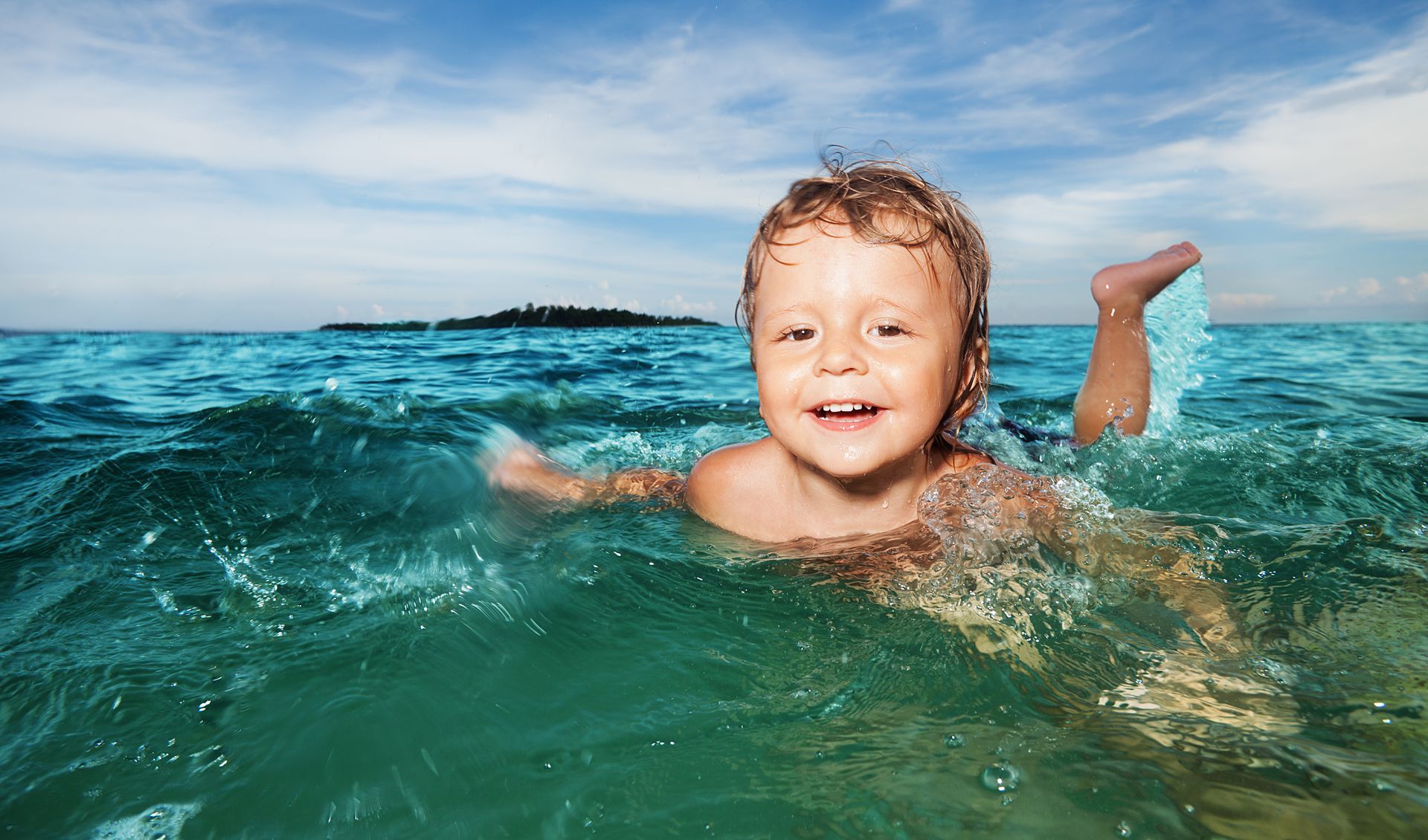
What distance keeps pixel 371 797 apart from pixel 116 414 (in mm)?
5633

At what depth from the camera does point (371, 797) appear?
4.48 ft

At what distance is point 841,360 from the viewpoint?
240 centimetres

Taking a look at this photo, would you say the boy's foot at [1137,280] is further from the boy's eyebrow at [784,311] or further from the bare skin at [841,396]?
the boy's eyebrow at [784,311]

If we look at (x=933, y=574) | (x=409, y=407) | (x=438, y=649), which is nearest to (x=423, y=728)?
(x=438, y=649)

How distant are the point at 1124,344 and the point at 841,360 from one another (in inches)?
97.6

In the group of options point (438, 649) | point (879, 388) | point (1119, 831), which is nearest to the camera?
point (1119, 831)

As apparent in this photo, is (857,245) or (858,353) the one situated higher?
(857,245)

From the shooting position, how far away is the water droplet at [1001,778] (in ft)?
4.28

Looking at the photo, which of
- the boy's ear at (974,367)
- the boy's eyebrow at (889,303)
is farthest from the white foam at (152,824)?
the boy's ear at (974,367)

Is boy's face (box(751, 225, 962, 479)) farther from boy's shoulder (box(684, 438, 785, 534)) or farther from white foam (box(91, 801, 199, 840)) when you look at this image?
→ white foam (box(91, 801, 199, 840))

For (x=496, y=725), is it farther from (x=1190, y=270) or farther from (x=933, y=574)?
(x=1190, y=270)

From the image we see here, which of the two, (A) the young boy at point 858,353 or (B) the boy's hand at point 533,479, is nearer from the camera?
(A) the young boy at point 858,353

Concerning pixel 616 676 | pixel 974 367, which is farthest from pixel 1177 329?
pixel 616 676

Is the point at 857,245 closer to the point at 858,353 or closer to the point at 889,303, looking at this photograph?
the point at 889,303
